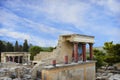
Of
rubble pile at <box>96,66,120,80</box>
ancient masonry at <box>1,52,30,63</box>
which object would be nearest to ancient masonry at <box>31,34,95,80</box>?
rubble pile at <box>96,66,120,80</box>

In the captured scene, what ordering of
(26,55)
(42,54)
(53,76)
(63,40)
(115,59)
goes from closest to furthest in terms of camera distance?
(53,76) < (63,40) < (42,54) < (115,59) < (26,55)

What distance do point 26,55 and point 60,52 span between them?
67.9 feet

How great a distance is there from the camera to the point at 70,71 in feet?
55.2

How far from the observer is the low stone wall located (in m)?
14.5

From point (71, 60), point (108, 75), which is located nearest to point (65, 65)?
point (71, 60)

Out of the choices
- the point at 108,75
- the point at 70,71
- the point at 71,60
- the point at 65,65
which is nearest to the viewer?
the point at 65,65

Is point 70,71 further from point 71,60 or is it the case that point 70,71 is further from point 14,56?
point 14,56

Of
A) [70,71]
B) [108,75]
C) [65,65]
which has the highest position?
[65,65]

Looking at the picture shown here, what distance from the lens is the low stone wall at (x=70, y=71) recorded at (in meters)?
14.5

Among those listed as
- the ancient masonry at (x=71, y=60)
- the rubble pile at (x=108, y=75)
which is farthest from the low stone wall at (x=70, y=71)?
the rubble pile at (x=108, y=75)

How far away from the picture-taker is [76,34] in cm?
1784

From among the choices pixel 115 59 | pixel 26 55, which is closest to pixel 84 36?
pixel 115 59

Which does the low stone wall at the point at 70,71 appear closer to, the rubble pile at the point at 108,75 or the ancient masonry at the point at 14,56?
the rubble pile at the point at 108,75

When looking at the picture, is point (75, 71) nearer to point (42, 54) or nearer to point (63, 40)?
point (63, 40)
